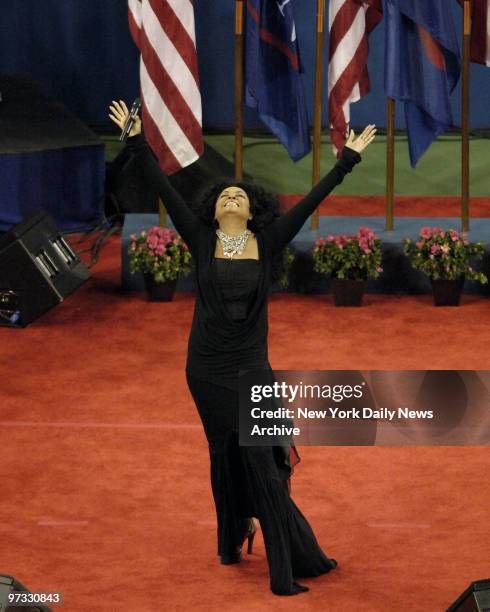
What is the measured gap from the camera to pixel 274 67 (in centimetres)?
1212

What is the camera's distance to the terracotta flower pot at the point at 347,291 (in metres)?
11.7

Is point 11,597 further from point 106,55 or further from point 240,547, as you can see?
point 106,55

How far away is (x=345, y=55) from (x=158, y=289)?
245 centimetres

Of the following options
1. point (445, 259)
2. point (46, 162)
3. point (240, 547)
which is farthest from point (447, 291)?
point (240, 547)

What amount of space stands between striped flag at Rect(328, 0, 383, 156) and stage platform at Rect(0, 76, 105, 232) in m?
2.94

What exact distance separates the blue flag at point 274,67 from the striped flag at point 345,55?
0.29 meters

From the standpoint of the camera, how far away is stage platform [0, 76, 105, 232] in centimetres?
1345

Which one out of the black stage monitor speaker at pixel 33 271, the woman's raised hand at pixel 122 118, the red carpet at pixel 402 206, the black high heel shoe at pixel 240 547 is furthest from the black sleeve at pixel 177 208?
the red carpet at pixel 402 206

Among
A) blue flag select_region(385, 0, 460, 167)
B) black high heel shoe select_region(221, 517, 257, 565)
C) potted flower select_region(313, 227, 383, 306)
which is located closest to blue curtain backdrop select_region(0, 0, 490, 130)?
blue flag select_region(385, 0, 460, 167)

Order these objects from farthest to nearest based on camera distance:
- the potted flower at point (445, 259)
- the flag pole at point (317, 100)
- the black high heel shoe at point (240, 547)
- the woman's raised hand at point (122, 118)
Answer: the flag pole at point (317, 100)
the potted flower at point (445, 259)
the black high heel shoe at point (240, 547)
the woman's raised hand at point (122, 118)

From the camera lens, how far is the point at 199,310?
6527 mm

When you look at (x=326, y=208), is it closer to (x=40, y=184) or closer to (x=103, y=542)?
(x=40, y=184)

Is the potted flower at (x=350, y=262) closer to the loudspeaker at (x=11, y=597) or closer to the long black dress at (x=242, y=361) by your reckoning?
the long black dress at (x=242, y=361)

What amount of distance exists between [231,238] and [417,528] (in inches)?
72.7
